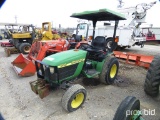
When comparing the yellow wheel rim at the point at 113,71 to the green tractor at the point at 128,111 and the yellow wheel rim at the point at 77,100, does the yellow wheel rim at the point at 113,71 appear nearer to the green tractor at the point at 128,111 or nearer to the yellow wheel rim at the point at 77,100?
the yellow wheel rim at the point at 77,100

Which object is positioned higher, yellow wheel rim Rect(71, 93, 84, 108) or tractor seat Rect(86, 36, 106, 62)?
tractor seat Rect(86, 36, 106, 62)

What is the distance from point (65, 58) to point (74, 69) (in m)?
0.41

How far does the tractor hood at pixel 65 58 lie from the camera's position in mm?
3442

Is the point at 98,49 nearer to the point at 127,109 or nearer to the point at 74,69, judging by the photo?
the point at 74,69

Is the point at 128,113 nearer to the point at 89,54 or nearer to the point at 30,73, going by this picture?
the point at 89,54

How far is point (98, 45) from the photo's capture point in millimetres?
4465

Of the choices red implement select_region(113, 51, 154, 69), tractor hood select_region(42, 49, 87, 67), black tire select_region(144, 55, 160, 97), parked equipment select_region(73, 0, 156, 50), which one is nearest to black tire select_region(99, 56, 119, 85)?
tractor hood select_region(42, 49, 87, 67)

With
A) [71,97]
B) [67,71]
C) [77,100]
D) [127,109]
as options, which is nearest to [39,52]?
[67,71]

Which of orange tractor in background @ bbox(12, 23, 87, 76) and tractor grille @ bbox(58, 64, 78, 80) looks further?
orange tractor in background @ bbox(12, 23, 87, 76)

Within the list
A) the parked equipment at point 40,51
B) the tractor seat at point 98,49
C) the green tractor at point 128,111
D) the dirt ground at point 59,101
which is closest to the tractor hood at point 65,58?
the tractor seat at point 98,49

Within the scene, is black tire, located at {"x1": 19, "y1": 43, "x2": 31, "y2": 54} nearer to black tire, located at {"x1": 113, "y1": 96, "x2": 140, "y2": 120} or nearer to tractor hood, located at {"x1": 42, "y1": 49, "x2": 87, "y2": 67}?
tractor hood, located at {"x1": 42, "y1": 49, "x2": 87, "y2": 67}

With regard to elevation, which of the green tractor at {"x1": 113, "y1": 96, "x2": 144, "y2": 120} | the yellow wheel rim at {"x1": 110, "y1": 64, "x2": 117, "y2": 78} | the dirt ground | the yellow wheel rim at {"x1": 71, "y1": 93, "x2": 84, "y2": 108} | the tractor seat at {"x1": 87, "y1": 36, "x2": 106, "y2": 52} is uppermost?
the tractor seat at {"x1": 87, "y1": 36, "x2": 106, "y2": 52}

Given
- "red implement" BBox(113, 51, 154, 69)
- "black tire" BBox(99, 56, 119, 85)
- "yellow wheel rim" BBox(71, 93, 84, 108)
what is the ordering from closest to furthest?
"yellow wheel rim" BBox(71, 93, 84, 108)
"black tire" BBox(99, 56, 119, 85)
"red implement" BBox(113, 51, 154, 69)

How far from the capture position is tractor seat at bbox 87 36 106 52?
4.30m
